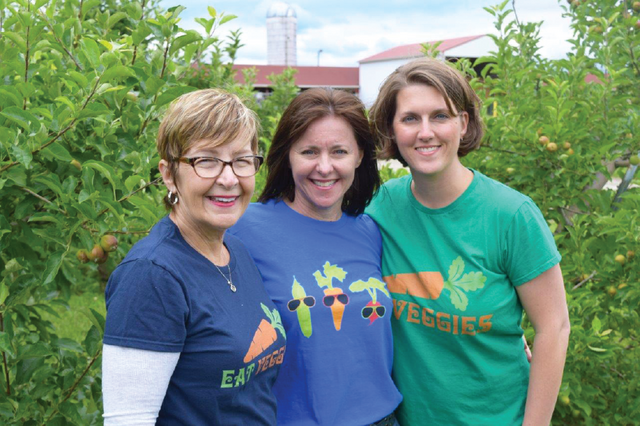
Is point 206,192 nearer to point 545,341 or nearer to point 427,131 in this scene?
point 427,131

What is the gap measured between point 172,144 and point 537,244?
1172 mm

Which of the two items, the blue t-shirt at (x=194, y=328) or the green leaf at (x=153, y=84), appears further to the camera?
the green leaf at (x=153, y=84)

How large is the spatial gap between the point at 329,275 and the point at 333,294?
0.08m

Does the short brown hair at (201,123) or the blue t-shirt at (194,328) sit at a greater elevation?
the short brown hair at (201,123)

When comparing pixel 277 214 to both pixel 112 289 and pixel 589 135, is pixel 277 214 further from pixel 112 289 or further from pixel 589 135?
pixel 589 135

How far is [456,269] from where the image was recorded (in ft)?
7.07

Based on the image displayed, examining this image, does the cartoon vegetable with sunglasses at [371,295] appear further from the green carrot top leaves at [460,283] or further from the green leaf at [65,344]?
the green leaf at [65,344]

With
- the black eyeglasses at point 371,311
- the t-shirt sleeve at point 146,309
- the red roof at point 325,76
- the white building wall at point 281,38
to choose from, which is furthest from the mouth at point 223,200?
the white building wall at point 281,38

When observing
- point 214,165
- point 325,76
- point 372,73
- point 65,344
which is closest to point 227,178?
point 214,165

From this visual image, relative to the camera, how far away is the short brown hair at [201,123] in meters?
1.74

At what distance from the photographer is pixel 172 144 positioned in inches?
69.6

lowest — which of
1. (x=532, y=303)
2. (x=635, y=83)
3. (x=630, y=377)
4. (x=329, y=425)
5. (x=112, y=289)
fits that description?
(x=630, y=377)

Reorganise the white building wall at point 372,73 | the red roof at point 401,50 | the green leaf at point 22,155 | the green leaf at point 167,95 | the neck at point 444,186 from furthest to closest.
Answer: the white building wall at point 372,73 → the red roof at point 401,50 → the green leaf at point 167,95 → the neck at point 444,186 → the green leaf at point 22,155

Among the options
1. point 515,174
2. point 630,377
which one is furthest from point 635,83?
point 630,377
